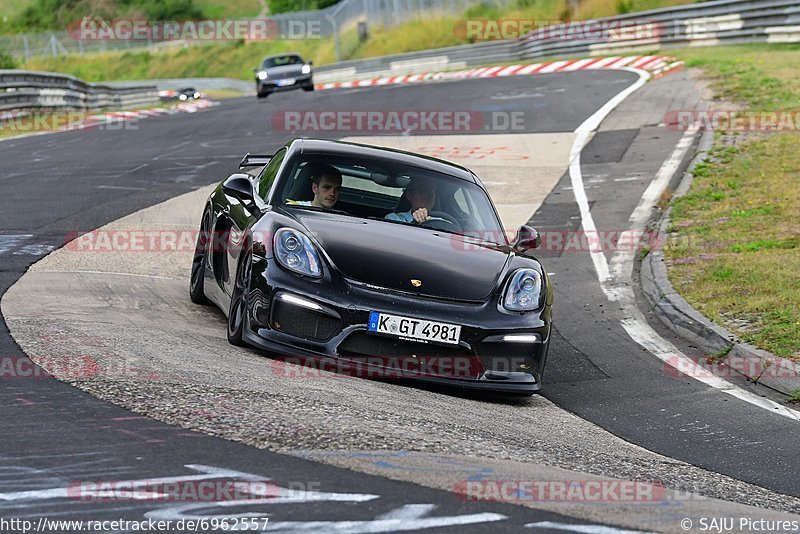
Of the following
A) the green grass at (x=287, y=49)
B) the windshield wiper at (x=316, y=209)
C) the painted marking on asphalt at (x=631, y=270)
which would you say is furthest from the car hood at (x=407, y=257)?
the green grass at (x=287, y=49)

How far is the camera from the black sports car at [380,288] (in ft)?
22.1

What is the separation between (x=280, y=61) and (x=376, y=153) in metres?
34.3

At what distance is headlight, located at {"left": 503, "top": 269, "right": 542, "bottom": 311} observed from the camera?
7102mm

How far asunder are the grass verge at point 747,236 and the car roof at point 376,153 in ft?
7.86

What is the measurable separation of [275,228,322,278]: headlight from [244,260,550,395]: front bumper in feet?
0.21

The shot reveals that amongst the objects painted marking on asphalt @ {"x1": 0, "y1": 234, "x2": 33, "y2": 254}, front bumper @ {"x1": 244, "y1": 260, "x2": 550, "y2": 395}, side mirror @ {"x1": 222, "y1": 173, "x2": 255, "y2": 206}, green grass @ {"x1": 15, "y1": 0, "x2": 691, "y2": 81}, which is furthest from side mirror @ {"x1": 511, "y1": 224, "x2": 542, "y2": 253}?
green grass @ {"x1": 15, "y1": 0, "x2": 691, "y2": 81}

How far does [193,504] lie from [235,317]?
10.8 ft

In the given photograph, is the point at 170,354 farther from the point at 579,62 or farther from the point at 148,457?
the point at 579,62

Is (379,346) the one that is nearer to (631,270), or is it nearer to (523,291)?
(523,291)

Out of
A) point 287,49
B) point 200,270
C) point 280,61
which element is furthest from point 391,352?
point 287,49

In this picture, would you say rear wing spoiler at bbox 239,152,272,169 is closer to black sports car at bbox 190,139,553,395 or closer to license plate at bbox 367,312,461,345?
black sports car at bbox 190,139,553,395

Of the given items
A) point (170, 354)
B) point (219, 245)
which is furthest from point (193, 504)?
point (219, 245)

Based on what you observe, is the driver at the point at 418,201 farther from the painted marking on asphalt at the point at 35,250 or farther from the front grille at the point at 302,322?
the painted marking on asphalt at the point at 35,250

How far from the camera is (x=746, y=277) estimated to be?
34.5 feet
